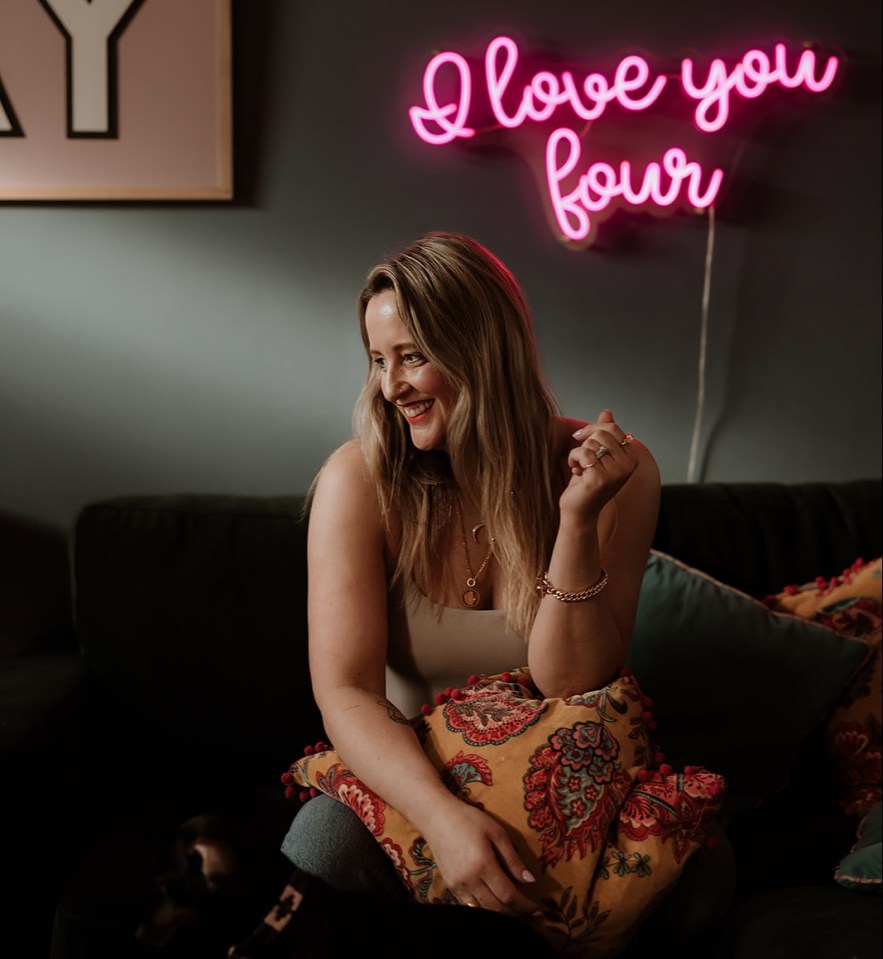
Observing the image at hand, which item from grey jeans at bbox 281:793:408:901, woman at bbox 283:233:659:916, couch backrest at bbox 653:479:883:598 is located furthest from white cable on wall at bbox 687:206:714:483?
grey jeans at bbox 281:793:408:901

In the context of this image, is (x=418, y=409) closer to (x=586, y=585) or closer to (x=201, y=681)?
(x=586, y=585)

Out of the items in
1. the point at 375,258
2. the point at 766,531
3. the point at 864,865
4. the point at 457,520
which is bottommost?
the point at 864,865

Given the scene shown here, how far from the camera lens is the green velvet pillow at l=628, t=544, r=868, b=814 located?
5.69ft

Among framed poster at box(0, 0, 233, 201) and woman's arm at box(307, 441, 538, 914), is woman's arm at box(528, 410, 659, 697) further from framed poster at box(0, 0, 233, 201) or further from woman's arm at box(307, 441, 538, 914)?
framed poster at box(0, 0, 233, 201)

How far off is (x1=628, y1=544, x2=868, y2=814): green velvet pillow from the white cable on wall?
1.94ft

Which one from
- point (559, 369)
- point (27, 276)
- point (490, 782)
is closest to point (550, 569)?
point (490, 782)

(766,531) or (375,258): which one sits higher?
(375,258)

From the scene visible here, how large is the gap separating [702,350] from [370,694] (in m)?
1.31

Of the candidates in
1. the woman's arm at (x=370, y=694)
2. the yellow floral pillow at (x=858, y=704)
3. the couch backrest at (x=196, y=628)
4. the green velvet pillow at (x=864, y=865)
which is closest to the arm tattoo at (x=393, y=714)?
the woman's arm at (x=370, y=694)

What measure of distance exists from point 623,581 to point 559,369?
2.88 feet

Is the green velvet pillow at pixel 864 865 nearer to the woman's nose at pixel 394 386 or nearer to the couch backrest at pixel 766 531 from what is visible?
the couch backrest at pixel 766 531

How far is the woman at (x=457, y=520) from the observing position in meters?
1.39

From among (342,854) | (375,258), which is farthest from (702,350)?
(342,854)

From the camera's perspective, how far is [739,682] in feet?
5.75
